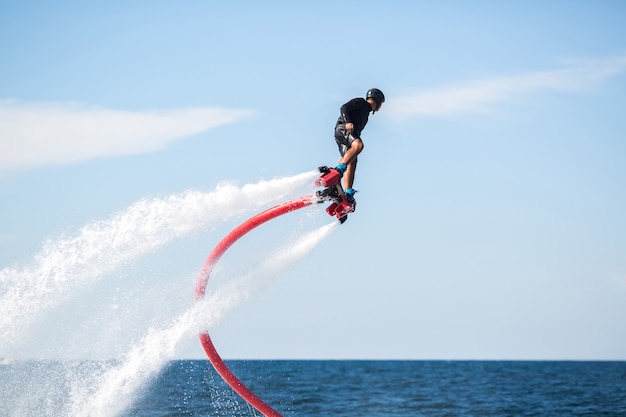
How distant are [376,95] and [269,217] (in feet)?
11.4

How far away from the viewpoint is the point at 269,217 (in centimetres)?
1900

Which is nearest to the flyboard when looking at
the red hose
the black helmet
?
the red hose

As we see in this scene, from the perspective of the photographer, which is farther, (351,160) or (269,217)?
(269,217)

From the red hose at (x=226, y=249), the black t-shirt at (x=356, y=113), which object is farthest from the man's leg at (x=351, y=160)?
the red hose at (x=226, y=249)

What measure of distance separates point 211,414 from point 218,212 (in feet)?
48.4

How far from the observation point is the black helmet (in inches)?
716

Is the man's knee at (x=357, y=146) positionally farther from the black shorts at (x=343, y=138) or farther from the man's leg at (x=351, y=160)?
the black shorts at (x=343, y=138)

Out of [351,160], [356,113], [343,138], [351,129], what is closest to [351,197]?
[351,160]

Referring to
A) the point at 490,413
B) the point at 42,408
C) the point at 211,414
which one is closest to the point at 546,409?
the point at 490,413

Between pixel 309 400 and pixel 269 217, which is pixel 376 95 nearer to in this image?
pixel 269 217

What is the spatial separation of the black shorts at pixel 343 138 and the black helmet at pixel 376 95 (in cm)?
86

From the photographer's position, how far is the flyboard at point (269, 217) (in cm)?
1777

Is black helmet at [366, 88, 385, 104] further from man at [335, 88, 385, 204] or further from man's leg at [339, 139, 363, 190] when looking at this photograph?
man's leg at [339, 139, 363, 190]

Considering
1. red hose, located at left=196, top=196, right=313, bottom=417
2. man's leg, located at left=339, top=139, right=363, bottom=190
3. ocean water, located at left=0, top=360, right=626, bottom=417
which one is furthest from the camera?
ocean water, located at left=0, top=360, right=626, bottom=417
